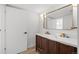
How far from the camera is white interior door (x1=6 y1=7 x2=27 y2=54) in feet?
7.38

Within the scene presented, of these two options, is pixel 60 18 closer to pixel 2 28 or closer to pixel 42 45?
pixel 42 45

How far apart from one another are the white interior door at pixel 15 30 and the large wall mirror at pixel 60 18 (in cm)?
81

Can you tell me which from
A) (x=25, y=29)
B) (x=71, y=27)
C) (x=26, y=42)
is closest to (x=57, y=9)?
(x=71, y=27)

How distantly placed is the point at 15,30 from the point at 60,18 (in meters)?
1.33

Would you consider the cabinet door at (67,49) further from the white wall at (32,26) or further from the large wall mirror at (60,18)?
the white wall at (32,26)

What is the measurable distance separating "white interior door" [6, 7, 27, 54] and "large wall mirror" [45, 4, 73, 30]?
2.64 ft

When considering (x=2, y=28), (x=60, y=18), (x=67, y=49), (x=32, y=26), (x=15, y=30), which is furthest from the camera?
(x=32, y=26)

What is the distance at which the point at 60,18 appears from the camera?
199 centimetres

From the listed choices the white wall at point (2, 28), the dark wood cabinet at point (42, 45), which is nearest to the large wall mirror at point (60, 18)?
the dark wood cabinet at point (42, 45)

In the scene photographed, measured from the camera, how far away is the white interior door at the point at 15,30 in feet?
7.38

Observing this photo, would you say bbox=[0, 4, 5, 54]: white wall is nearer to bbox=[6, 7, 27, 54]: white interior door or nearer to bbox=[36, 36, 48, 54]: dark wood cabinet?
bbox=[6, 7, 27, 54]: white interior door

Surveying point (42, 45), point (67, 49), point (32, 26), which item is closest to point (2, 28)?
point (32, 26)

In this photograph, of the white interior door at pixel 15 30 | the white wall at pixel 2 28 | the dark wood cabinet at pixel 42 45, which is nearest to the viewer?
the dark wood cabinet at pixel 42 45
